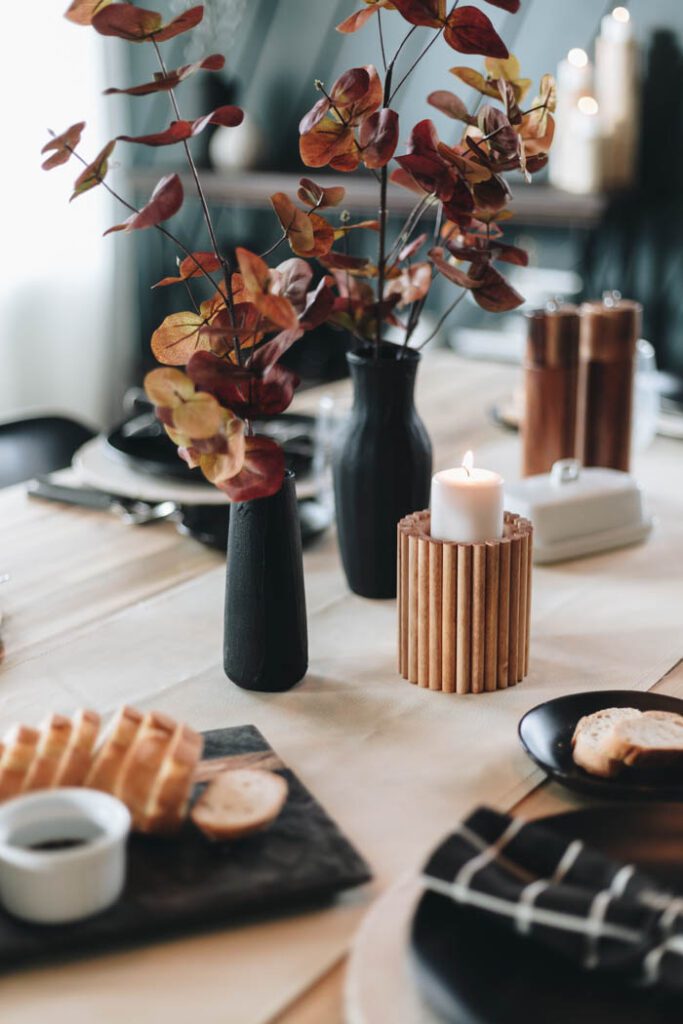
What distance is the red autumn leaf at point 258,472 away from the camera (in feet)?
2.91

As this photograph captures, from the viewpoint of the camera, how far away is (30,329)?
3.61 meters

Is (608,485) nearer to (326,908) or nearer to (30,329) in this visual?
(326,908)

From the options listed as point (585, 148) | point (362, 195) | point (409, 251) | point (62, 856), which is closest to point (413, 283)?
point (409, 251)

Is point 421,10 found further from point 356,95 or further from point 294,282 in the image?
point 294,282

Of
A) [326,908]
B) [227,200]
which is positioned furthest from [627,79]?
[326,908]

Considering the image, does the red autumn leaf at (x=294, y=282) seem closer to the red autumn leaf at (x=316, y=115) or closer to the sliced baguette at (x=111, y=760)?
the red autumn leaf at (x=316, y=115)

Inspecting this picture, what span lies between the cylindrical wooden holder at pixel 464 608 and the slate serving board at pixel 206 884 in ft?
0.85

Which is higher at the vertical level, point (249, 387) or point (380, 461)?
point (249, 387)

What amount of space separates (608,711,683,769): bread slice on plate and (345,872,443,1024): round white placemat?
0.20 m

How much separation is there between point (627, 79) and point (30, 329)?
6.39ft

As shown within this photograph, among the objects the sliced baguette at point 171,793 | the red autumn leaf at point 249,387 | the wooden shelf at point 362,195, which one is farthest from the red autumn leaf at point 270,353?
the wooden shelf at point 362,195

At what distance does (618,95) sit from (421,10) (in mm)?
2089

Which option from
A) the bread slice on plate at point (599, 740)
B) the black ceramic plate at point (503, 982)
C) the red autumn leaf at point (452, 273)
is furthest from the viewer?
the red autumn leaf at point (452, 273)

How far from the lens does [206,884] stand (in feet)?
2.27
